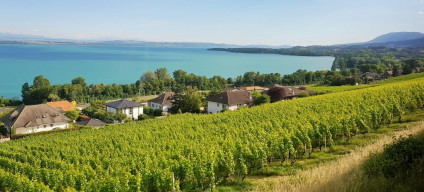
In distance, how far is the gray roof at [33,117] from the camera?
32.6 m

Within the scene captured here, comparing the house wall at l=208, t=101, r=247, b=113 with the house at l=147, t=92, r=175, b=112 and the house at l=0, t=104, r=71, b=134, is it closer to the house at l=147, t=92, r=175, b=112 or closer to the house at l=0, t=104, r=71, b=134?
the house at l=147, t=92, r=175, b=112

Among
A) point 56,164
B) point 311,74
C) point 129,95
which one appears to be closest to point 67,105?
point 129,95

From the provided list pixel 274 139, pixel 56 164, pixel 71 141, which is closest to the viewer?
pixel 274 139

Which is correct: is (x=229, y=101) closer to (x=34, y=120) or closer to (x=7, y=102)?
(x=34, y=120)

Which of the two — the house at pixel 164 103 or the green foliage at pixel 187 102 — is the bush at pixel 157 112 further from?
the house at pixel 164 103

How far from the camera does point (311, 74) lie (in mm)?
82562

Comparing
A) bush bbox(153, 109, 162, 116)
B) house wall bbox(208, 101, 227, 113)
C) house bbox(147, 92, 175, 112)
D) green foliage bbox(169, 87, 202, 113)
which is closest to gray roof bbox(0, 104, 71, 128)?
bush bbox(153, 109, 162, 116)

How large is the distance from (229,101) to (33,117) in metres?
22.7

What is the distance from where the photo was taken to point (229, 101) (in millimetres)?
39438

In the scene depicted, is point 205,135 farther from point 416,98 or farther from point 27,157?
point 416,98

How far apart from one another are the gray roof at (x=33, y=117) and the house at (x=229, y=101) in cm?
1809

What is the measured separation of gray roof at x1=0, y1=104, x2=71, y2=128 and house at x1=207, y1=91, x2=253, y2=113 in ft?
59.3

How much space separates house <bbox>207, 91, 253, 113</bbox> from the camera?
1551 inches

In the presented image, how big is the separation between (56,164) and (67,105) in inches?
1403
